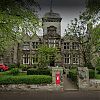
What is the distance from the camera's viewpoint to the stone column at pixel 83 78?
23.4ft

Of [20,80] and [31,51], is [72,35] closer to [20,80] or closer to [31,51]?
[20,80]

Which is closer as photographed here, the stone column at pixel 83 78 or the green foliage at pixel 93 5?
the green foliage at pixel 93 5

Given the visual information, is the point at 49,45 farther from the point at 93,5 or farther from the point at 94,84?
the point at 93,5

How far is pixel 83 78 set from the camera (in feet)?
23.7

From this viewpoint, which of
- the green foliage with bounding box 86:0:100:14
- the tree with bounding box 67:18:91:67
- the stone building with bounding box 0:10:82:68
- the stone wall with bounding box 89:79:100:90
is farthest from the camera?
the stone building with bounding box 0:10:82:68

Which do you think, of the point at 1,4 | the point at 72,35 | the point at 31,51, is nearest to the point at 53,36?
the point at 31,51

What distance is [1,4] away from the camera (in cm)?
92

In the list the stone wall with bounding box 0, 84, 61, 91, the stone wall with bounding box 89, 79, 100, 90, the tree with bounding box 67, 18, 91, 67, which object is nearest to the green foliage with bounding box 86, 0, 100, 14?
the stone wall with bounding box 0, 84, 61, 91

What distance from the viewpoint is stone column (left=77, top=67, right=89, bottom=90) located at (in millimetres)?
7133

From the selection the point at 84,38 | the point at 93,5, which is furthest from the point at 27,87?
the point at 93,5

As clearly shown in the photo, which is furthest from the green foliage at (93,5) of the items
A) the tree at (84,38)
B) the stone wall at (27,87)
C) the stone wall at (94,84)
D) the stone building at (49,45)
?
the stone building at (49,45)

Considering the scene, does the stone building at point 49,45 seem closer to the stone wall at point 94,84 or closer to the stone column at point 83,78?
the stone column at point 83,78

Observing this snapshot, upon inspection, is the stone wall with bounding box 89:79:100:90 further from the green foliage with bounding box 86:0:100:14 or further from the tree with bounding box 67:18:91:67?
the green foliage with bounding box 86:0:100:14

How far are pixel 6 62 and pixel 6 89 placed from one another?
10.4 meters
